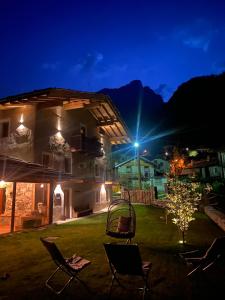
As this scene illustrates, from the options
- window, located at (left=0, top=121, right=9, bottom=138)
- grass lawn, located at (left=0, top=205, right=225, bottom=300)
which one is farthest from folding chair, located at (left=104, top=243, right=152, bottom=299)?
window, located at (left=0, top=121, right=9, bottom=138)

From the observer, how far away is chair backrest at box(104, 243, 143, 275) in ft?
14.4

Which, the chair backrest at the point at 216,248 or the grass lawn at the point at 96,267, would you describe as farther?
the chair backrest at the point at 216,248

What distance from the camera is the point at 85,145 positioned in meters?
20.8

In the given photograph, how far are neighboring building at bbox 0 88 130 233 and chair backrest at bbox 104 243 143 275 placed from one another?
27.1 ft

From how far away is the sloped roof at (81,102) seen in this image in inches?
598

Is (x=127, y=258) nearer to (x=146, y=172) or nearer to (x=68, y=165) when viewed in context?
(x=68, y=165)

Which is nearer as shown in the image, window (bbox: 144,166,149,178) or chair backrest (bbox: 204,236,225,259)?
chair backrest (bbox: 204,236,225,259)

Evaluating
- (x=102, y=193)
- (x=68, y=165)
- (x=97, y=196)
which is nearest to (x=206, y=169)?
(x=102, y=193)

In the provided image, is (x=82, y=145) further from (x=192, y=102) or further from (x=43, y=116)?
(x=192, y=102)

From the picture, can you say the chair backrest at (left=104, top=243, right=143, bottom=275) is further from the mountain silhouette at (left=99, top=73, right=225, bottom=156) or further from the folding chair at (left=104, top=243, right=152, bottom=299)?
the mountain silhouette at (left=99, top=73, right=225, bottom=156)

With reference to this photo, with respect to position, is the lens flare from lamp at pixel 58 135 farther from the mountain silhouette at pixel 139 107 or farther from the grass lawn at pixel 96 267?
the mountain silhouette at pixel 139 107

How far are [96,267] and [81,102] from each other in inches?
576

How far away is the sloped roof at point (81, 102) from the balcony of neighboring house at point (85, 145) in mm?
2811

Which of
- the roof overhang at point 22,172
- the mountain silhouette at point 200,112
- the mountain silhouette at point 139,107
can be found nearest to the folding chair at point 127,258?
Result: the roof overhang at point 22,172
